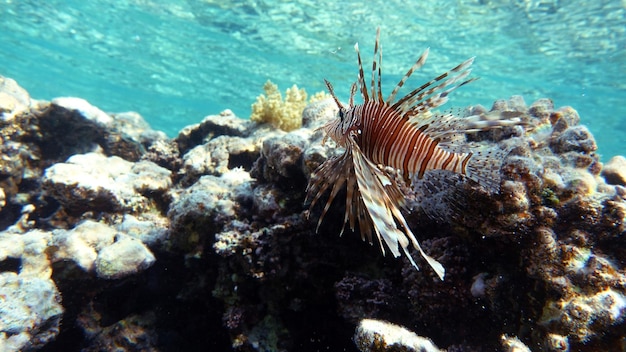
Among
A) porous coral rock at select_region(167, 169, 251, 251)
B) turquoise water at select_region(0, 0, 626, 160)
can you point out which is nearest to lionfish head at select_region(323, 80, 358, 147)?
porous coral rock at select_region(167, 169, 251, 251)

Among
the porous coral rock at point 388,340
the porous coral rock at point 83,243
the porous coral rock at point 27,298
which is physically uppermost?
the porous coral rock at point 388,340

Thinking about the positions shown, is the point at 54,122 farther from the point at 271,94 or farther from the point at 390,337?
the point at 390,337

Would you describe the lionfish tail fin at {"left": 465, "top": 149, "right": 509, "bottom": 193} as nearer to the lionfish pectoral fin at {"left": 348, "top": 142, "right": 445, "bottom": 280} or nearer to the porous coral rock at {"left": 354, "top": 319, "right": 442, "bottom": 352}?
the lionfish pectoral fin at {"left": 348, "top": 142, "right": 445, "bottom": 280}

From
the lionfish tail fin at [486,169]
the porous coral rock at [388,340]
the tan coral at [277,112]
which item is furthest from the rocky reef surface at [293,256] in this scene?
the tan coral at [277,112]

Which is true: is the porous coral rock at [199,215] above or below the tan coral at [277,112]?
below

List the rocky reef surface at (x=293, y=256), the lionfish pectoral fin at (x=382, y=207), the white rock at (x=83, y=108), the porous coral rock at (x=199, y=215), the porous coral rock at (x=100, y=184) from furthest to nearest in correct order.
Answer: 1. the white rock at (x=83, y=108)
2. the porous coral rock at (x=100, y=184)
3. the porous coral rock at (x=199, y=215)
4. the rocky reef surface at (x=293, y=256)
5. the lionfish pectoral fin at (x=382, y=207)

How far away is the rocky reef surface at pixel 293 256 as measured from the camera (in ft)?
7.24

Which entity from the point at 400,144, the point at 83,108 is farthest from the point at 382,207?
the point at 83,108

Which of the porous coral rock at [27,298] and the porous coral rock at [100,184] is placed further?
the porous coral rock at [100,184]

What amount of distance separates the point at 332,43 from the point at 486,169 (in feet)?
56.7

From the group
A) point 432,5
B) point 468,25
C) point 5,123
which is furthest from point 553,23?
point 5,123

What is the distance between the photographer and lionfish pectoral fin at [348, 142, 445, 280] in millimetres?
1711

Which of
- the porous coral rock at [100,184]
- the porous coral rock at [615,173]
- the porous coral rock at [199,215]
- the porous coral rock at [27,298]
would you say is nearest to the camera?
the porous coral rock at [27,298]

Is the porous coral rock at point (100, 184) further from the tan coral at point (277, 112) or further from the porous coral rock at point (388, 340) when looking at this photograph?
the porous coral rock at point (388, 340)
